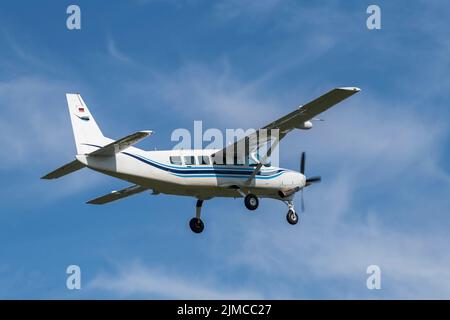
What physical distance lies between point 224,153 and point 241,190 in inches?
59.7

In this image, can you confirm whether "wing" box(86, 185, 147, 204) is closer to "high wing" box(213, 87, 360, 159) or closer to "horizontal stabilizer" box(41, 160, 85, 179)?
"horizontal stabilizer" box(41, 160, 85, 179)

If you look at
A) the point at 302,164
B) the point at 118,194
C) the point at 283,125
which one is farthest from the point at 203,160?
the point at 118,194

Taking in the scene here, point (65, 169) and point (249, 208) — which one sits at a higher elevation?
point (65, 169)

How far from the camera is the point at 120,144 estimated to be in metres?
31.9

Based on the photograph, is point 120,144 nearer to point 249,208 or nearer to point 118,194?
point 249,208

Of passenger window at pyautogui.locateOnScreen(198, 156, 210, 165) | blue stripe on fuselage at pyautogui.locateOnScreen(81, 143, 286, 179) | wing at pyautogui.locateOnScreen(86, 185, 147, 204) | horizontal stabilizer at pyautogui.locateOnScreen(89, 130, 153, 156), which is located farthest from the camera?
wing at pyautogui.locateOnScreen(86, 185, 147, 204)

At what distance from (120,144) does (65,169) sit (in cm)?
371

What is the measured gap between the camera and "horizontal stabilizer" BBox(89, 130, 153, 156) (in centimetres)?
3031

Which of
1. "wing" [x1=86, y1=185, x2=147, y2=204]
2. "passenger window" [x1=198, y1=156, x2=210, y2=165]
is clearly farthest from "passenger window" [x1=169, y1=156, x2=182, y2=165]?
"wing" [x1=86, y1=185, x2=147, y2=204]

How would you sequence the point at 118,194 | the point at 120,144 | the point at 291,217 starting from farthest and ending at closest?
the point at 118,194 < the point at 291,217 < the point at 120,144

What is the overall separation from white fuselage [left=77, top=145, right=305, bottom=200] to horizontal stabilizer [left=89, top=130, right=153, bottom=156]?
21 centimetres

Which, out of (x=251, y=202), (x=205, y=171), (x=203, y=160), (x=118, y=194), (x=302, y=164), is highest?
(x=203, y=160)

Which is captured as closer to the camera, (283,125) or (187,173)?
(187,173)

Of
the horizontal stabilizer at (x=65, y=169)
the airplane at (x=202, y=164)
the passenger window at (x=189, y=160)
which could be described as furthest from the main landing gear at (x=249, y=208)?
the horizontal stabilizer at (x=65, y=169)
